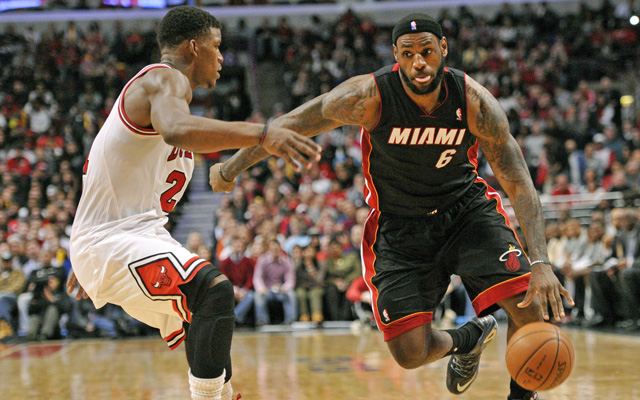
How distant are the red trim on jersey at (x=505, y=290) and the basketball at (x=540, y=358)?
291 millimetres

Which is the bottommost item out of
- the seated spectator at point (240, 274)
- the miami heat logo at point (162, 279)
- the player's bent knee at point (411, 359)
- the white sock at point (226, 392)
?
the seated spectator at point (240, 274)

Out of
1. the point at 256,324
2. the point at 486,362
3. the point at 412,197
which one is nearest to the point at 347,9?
the point at 256,324

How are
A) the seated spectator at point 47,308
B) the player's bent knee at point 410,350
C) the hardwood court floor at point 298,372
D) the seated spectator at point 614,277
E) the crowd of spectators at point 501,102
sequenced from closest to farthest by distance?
the player's bent knee at point 410,350 < the hardwood court floor at point 298,372 < the seated spectator at point 614,277 < the seated spectator at point 47,308 < the crowd of spectators at point 501,102

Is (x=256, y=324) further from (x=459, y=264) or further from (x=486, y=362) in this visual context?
(x=459, y=264)

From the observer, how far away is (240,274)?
1138cm

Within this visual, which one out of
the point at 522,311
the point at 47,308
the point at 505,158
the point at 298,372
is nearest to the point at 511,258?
the point at 522,311

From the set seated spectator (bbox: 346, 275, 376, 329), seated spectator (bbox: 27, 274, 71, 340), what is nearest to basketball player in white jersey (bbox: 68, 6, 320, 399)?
seated spectator (bbox: 346, 275, 376, 329)

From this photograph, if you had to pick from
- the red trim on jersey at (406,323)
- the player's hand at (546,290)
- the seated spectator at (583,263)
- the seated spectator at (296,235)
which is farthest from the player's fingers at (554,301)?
the seated spectator at (296,235)

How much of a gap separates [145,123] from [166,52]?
496 millimetres

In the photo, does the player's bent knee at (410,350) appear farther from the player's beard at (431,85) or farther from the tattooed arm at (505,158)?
the player's beard at (431,85)

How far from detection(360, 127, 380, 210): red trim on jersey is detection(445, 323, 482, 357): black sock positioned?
37.9 inches

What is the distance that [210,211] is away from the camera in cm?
1588

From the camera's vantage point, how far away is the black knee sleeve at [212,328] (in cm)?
338

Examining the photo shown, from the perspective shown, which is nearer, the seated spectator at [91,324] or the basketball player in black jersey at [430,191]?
the basketball player in black jersey at [430,191]
